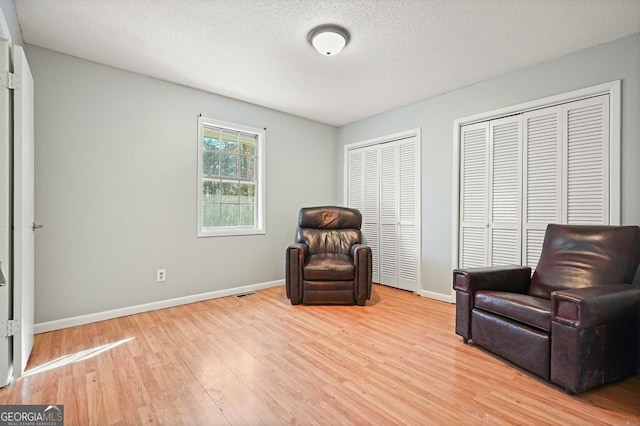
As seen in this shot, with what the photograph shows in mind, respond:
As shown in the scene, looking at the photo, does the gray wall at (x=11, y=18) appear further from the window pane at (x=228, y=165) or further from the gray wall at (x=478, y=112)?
the gray wall at (x=478, y=112)

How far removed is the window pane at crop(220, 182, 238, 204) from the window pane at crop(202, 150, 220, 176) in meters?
0.19

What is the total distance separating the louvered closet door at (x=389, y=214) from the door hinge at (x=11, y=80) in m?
3.74

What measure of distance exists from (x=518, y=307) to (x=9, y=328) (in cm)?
324

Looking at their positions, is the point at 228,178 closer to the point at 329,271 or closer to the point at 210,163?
the point at 210,163

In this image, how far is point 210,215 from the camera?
3.69 m

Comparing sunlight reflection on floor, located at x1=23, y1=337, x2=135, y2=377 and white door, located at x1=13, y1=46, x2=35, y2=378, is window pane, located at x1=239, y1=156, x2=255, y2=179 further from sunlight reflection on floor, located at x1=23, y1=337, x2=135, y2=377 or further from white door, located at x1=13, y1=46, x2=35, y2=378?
sunlight reflection on floor, located at x1=23, y1=337, x2=135, y2=377

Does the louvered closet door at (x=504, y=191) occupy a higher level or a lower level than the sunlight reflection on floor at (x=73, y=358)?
higher

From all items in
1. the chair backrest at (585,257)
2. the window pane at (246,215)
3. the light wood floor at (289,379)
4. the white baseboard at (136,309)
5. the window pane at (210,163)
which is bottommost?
the light wood floor at (289,379)

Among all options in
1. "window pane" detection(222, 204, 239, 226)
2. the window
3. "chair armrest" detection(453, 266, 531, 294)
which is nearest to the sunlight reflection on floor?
the window

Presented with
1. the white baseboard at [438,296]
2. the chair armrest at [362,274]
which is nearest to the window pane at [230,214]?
the chair armrest at [362,274]

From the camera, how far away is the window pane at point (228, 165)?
380 cm

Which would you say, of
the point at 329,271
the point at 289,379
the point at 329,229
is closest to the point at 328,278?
the point at 329,271

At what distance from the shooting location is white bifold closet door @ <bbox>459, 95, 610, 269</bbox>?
2.52m

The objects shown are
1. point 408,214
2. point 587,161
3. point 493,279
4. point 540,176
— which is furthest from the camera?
point 408,214
